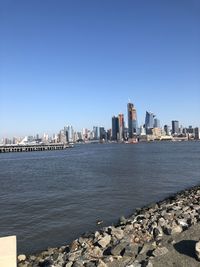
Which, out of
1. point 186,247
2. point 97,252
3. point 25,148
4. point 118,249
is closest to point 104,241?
point 97,252

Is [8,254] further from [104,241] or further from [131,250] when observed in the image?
[104,241]

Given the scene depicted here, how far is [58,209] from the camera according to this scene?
2350 centimetres

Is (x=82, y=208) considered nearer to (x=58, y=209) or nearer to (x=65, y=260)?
(x=58, y=209)

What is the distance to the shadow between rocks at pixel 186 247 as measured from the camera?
9775mm

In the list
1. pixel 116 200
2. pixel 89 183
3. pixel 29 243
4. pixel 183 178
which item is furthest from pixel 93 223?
pixel 183 178

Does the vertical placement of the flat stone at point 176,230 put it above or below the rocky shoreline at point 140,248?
above

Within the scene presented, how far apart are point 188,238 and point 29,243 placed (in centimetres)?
837

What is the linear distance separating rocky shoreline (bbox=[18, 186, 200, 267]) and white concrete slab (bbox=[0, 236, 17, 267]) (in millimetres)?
3189

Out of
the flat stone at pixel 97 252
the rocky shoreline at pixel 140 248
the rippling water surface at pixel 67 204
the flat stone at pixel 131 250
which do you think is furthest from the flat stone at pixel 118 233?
the rippling water surface at pixel 67 204

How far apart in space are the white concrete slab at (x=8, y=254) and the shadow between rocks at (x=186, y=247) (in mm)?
4774

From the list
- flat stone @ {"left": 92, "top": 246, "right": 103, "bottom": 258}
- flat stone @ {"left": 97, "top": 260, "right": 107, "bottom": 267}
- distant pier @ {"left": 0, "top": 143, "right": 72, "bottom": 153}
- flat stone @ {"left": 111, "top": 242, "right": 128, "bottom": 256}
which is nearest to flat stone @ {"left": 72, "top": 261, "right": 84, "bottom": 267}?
flat stone @ {"left": 97, "top": 260, "right": 107, "bottom": 267}

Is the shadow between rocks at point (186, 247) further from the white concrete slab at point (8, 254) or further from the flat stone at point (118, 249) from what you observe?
the white concrete slab at point (8, 254)

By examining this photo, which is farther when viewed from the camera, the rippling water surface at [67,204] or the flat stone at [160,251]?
the rippling water surface at [67,204]

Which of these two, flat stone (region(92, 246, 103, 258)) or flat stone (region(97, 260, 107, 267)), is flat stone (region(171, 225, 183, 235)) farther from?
flat stone (region(97, 260, 107, 267))
